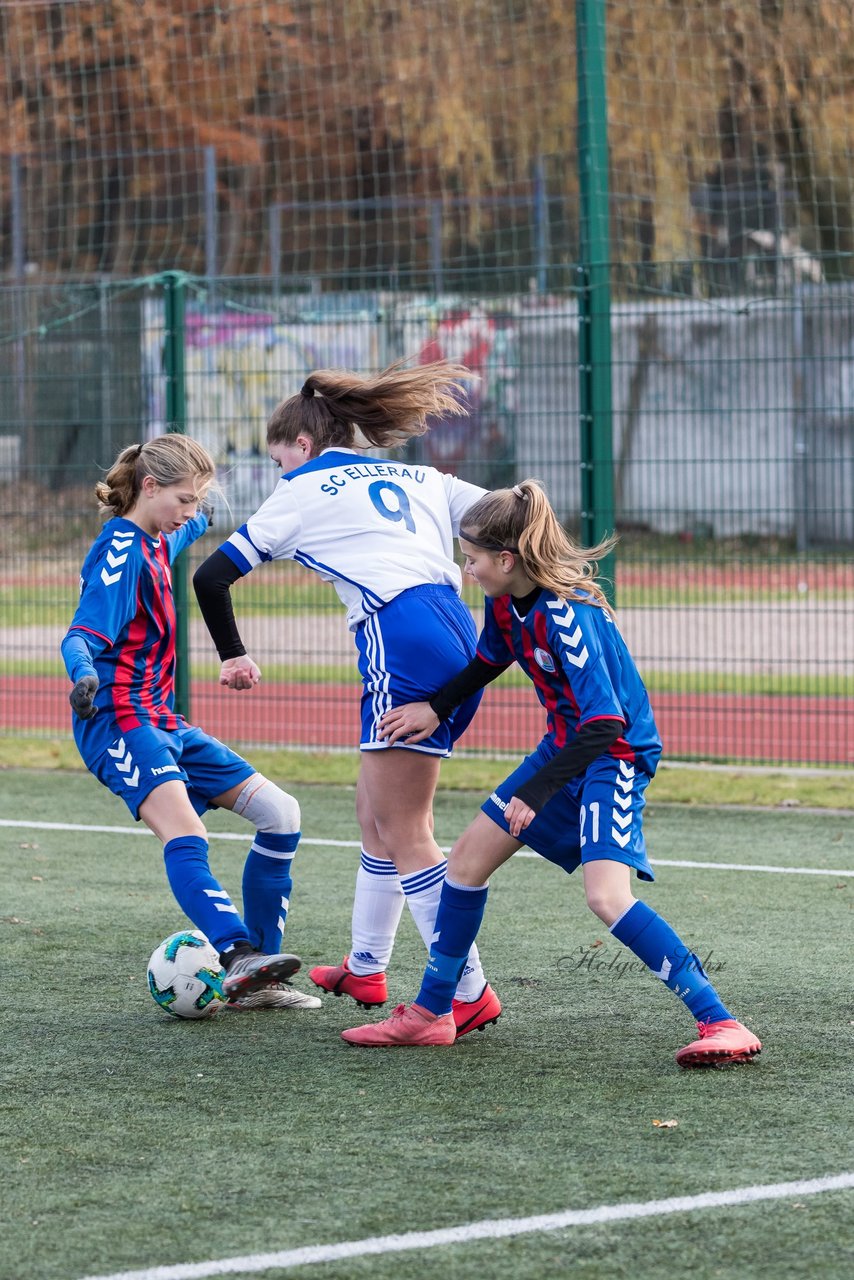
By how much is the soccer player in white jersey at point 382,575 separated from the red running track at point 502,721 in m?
4.99

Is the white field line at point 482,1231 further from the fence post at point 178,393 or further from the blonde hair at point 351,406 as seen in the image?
the fence post at point 178,393

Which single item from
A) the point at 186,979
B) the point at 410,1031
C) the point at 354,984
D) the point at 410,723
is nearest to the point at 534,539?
the point at 410,723

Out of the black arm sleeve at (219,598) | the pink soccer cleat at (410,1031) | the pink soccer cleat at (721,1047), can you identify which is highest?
the black arm sleeve at (219,598)

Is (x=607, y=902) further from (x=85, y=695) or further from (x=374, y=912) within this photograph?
(x=85, y=695)

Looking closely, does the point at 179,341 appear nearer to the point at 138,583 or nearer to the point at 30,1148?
the point at 138,583

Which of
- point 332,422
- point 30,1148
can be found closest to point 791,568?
point 332,422

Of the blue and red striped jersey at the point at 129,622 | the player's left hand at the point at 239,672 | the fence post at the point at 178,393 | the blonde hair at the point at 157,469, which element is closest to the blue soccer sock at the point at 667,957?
the player's left hand at the point at 239,672

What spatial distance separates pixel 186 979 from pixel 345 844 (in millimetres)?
2847

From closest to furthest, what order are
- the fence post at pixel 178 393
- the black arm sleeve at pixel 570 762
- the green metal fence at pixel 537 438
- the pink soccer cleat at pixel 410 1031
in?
1. the black arm sleeve at pixel 570 762
2. the pink soccer cleat at pixel 410 1031
3. the green metal fence at pixel 537 438
4. the fence post at pixel 178 393

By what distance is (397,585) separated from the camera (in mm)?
4762

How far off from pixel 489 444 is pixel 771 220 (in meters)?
18.9

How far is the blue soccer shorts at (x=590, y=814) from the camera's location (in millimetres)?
4438

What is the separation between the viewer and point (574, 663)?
4.37m

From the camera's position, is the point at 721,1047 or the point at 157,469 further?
the point at 157,469
